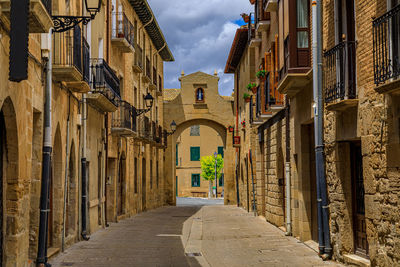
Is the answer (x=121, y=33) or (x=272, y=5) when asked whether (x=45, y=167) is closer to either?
(x=272, y=5)

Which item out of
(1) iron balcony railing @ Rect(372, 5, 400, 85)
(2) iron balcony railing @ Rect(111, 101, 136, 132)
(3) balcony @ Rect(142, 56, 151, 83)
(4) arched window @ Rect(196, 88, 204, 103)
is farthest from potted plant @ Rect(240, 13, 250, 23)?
(1) iron balcony railing @ Rect(372, 5, 400, 85)

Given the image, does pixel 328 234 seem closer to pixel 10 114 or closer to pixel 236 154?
pixel 10 114

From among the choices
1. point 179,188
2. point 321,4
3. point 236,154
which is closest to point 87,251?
point 321,4

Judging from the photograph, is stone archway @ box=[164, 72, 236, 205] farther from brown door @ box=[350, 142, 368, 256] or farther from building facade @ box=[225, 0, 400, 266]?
brown door @ box=[350, 142, 368, 256]

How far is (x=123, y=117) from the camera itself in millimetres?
21000

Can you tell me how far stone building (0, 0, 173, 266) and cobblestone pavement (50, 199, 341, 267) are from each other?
68 centimetres

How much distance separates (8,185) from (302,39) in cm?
765

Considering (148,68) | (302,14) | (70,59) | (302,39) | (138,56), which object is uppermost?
(148,68)

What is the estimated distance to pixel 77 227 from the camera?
14.3 metres

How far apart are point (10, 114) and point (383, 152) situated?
537 cm

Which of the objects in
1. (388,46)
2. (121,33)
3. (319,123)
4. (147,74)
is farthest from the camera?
(147,74)

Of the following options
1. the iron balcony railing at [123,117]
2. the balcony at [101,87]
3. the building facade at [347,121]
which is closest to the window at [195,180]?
the iron balcony railing at [123,117]

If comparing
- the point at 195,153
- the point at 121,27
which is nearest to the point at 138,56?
the point at 121,27

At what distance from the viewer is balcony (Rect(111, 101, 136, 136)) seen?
19969 millimetres
